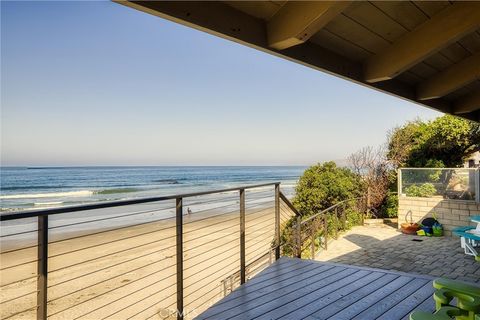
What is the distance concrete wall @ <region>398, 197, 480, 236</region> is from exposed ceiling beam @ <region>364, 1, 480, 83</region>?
665cm

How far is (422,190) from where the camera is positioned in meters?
7.98

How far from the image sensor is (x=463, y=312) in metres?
1.45

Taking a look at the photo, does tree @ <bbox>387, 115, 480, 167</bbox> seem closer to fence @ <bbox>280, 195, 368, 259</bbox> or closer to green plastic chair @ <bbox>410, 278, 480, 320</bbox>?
fence @ <bbox>280, 195, 368, 259</bbox>

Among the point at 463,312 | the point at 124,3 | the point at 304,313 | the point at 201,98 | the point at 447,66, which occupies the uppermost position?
the point at 201,98

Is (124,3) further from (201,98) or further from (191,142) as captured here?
(191,142)

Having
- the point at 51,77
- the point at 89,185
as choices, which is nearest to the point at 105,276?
the point at 51,77

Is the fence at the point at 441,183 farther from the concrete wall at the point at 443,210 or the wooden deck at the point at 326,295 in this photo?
the wooden deck at the point at 326,295

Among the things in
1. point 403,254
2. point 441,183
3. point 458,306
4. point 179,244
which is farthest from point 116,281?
point 441,183

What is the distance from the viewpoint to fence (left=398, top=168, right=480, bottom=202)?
7262mm

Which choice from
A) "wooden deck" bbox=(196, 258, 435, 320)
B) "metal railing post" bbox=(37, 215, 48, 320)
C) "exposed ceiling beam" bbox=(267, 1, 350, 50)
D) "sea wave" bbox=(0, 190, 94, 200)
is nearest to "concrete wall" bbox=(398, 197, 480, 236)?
"wooden deck" bbox=(196, 258, 435, 320)

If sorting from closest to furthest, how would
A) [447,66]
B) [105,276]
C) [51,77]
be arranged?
[447,66], [105,276], [51,77]

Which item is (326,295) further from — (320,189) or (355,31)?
(320,189)

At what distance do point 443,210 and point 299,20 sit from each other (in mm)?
7877

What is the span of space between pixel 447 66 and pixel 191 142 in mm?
28984
